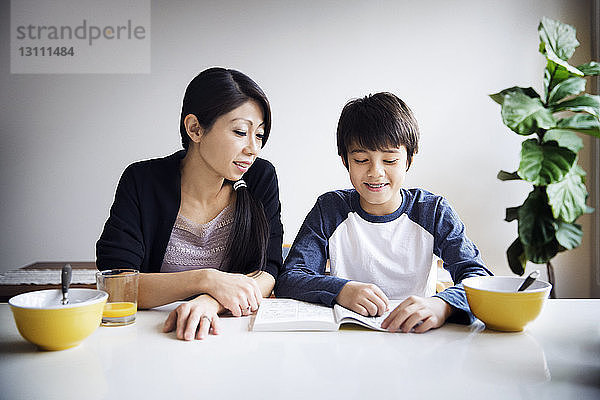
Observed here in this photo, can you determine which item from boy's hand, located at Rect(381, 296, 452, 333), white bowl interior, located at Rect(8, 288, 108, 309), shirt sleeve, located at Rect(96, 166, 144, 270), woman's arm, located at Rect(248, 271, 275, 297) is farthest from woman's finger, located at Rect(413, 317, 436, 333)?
shirt sleeve, located at Rect(96, 166, 144, 270)

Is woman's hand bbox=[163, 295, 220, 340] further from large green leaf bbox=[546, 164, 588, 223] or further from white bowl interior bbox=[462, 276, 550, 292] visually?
large green leaf bbox=[546, 164, 588, 223]

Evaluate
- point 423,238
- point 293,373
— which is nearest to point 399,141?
point 423,238

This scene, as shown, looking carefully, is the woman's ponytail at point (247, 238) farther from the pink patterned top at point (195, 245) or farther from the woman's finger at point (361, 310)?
the woman's finger at point (361, 310)

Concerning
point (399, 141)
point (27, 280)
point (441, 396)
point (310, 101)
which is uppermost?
point (310, 101)

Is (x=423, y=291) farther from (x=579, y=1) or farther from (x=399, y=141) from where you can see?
(x=579, y=1)

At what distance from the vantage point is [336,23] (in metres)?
3.04

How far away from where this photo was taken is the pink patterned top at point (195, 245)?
1.37 meters

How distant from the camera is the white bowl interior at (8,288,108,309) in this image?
846mm

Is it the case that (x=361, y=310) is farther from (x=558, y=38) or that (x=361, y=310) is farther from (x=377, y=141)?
(x=558, y=38)

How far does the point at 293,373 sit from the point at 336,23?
266 cm

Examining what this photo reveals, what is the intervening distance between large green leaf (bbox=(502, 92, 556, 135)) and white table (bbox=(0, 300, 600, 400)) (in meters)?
0.34

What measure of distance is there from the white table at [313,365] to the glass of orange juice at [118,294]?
0.8 inches

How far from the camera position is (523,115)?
0.75 meters

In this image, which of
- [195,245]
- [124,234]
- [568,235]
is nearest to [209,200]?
[195,245]
